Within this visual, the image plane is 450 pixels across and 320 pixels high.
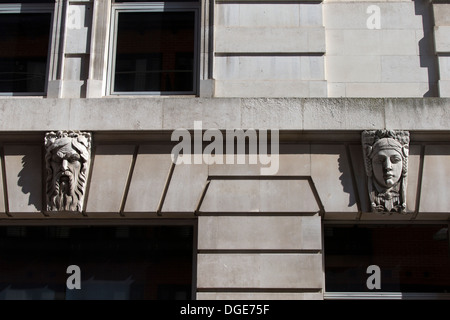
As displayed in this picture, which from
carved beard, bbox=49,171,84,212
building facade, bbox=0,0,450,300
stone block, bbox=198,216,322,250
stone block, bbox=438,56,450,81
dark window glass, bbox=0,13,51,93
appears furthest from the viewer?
dark window glass, bbox=0,13,51,93

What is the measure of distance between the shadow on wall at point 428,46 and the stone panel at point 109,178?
4.72 meters

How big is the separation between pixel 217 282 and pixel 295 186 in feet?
5.85

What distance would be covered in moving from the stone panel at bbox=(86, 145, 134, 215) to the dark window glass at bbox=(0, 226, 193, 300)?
0.57 meters

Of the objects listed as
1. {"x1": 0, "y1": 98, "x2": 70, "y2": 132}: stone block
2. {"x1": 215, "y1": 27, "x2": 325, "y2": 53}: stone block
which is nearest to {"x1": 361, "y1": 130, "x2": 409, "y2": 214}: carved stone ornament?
{"x1": 215, "y1": 27, "x2": 325, "y2": 53}: stone block

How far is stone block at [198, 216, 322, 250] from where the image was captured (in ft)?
27.9

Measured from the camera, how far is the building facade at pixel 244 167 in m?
8.60

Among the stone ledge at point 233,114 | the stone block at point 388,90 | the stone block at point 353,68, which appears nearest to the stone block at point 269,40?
the stone block at point 353,68

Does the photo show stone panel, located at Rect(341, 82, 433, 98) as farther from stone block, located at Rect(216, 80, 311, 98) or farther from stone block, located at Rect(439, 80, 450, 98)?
stone block, located at Rect(216, 80, 311, 98)

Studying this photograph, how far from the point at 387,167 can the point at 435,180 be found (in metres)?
0.82

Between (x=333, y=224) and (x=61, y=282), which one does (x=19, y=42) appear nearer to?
(x=61, y=282)

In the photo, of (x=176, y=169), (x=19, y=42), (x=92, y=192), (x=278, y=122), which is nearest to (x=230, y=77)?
(x=278, y=122)

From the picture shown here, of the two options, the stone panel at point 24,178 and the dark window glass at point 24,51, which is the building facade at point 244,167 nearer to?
the stone panel at point 24,178

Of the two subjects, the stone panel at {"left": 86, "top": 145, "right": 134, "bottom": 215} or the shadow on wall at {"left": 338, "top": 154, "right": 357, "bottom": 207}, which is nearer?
the shadow on wall at {"left": 338, "top": 154, "right": 357, "bottom": 207}

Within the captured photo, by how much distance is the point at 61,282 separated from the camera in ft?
29.7
